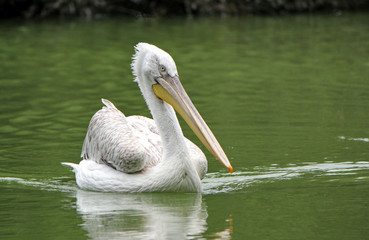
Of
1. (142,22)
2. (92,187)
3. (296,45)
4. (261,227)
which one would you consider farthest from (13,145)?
(142,22)

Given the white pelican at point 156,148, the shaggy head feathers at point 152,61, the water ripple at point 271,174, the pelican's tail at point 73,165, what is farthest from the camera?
the pelican's tail at point 73,165

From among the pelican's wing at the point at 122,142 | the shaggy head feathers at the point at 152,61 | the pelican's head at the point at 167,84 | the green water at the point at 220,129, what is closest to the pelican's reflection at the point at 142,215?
the green water at the point at 220,129

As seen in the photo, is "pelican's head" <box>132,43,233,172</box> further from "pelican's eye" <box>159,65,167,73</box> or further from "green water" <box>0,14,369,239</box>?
"green water" <box>0,14,369,239</box>

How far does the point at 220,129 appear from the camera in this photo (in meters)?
7.82

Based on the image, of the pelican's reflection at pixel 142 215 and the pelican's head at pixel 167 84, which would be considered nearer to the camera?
the pelican's reflection at pixel 142 215

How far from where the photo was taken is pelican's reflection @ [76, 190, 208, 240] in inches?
186

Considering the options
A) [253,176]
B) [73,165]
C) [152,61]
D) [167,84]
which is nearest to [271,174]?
[253,176]

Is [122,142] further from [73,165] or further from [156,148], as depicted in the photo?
[73,165]

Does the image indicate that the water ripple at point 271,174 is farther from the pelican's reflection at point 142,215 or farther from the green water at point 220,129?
the pelican's reflection at point 142,215

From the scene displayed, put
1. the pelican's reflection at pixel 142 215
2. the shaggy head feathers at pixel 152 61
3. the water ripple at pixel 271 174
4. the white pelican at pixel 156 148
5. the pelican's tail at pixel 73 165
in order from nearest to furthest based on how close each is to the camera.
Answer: the pelican's reflection at pixel 142 215 → the white pelican at pixel 156 148 → the shaggy head feathers at pixel 152 61 → the water ripple at pixel 271 174 → the pelican's tail at pixel 73 165

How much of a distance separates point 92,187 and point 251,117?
2806mm

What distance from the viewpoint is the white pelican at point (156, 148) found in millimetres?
5645

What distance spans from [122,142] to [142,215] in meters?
0.81

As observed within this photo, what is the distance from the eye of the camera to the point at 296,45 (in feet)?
45.7
